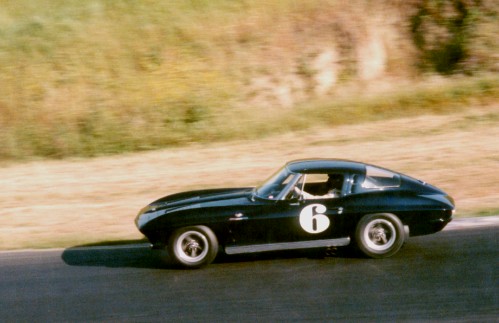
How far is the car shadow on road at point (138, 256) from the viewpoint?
8859mm

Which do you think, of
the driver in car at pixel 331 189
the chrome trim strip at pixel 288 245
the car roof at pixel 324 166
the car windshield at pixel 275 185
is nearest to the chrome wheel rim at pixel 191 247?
the chrome trim strip at pixel 288 245

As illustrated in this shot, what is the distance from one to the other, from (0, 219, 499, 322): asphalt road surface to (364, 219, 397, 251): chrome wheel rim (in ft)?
0.61

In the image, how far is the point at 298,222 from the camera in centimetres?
845

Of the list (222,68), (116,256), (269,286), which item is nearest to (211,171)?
(222,68)

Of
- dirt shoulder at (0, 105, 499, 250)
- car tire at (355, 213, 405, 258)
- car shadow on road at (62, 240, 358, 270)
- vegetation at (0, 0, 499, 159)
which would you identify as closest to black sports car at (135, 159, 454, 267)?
car tire at (355, 213, 405, 258)

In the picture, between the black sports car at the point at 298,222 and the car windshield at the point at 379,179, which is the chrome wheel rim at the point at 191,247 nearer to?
the black sports car at the point at 298,222

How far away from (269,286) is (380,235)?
1.62 m

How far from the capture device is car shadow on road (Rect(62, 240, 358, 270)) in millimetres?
8859

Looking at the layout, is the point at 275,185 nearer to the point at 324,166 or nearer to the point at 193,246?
the point at 324,166

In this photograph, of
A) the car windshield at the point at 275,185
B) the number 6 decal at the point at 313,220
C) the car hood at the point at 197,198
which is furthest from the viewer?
the car hood at the point at 197,198

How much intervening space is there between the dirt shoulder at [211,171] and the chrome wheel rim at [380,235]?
2.62 m

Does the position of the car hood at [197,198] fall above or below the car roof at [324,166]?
below

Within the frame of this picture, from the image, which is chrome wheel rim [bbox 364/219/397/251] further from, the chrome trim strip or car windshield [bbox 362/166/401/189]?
car windshield [bbox 362/166/401/189]

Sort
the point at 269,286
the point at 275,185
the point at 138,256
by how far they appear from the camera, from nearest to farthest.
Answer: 1. the point at 269,286
2. the point at 275,185
3. the point at 138,256
